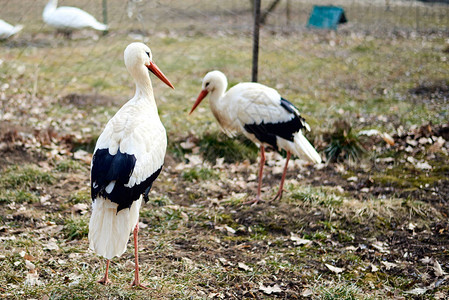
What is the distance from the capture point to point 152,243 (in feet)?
12.9

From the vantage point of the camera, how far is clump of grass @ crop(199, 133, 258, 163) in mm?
5781

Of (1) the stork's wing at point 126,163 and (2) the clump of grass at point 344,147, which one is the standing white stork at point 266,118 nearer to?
(2) the clump of grass at point 344,147

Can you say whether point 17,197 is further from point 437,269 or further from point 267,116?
point 437,269

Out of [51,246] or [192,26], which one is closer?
Result: [51,246]

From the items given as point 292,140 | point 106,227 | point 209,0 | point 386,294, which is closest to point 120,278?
point 106,227

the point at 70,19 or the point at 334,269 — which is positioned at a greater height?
the point at 70,19

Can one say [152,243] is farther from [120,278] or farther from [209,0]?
[209,0]

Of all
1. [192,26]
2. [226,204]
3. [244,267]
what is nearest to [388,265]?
[244,267]

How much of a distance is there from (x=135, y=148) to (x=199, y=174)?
214cm

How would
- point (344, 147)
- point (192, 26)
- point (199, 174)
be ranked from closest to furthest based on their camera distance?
1. point (199, 174)
2. point (344, 147)
3. point (192, 26)

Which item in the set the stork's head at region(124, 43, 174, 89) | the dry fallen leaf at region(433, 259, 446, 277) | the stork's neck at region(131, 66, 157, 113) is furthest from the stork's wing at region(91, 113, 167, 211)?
the dry fallen leaf at region(433, 259, 446, 277)

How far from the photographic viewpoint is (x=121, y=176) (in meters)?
2.96

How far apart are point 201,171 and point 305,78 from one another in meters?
4.40

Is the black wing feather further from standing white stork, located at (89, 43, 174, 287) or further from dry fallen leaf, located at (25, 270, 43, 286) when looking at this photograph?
dry fallen leaf, located at (25, 270, 43, 286)
